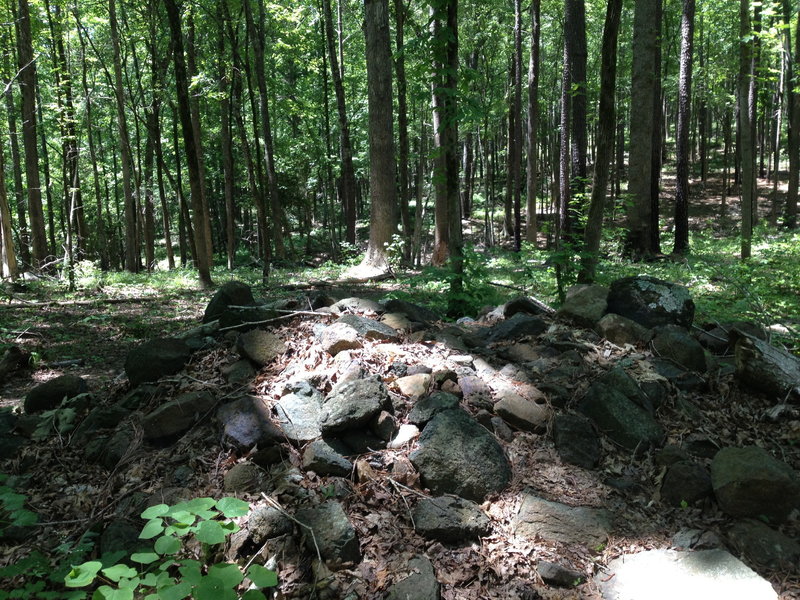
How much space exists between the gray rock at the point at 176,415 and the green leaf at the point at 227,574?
1.80 metres

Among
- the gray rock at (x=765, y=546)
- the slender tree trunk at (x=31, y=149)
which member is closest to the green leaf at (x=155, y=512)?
the gray rock at (x=765, y=546)

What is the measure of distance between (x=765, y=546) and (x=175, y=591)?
3.00m

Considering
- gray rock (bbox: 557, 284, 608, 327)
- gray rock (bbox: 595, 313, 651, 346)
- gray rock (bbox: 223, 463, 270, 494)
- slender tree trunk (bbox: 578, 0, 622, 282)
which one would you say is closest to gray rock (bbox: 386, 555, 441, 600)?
gray rock (bbox: 223, 463, 270, 494)

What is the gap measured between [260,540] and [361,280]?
8276 mm

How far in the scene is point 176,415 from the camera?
3.72m

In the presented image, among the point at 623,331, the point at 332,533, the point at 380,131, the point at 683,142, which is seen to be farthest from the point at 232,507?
the point at 683,142

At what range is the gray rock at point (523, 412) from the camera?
11.8ft

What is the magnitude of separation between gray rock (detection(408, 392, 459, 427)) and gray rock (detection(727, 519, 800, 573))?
1.76 metres

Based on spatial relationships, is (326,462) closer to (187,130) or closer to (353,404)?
(353,404)

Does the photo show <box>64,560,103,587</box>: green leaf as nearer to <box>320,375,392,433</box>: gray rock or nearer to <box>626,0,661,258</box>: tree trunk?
<box>320,375,392,433</box>: gray rock

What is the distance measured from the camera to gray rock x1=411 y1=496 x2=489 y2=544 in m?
2.81

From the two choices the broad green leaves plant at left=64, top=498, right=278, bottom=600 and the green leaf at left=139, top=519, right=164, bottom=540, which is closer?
the broad green leaves plant at left=64, top=498, right=278, bottom=600

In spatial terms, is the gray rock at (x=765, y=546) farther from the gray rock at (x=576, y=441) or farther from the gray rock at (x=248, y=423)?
the gray rock at (x=248, y=423)

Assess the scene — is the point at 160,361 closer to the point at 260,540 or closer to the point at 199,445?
the point at 199,445
